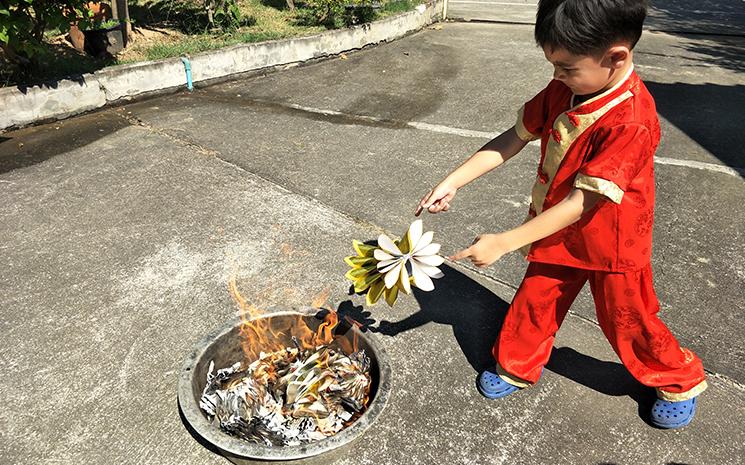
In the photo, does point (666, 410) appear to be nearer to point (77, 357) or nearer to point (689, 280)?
point (689, 280)

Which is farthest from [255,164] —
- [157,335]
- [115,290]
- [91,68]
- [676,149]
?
[676,149]

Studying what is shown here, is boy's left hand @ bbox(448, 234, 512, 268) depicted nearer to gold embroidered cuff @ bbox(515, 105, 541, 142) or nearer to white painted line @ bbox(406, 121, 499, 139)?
gold embroidered cuff @ bbox(515, 105, 541, 142)

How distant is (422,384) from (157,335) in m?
1.42

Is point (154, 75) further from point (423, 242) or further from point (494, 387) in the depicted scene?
point (494, 387)

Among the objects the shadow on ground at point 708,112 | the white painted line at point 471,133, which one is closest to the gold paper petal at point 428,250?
the white painted line at point 471,133

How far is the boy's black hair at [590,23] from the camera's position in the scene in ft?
5.54

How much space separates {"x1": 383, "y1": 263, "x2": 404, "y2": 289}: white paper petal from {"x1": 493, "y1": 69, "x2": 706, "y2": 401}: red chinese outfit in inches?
23.1

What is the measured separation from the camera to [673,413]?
234cm

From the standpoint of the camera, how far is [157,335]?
293 cm

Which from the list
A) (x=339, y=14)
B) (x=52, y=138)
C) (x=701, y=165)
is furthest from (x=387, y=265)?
(x=339, y=14)

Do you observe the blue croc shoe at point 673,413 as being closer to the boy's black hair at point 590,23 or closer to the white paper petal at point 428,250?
the white paper petal at point 428,250

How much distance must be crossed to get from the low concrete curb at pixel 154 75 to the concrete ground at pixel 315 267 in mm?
203

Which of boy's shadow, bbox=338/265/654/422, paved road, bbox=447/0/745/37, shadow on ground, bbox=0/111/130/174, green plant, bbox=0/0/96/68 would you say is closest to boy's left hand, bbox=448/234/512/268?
boy's shadow, bbox=338/265/654/422

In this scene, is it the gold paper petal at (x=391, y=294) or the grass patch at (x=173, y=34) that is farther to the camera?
the grass patch at (x=173, y=34)
